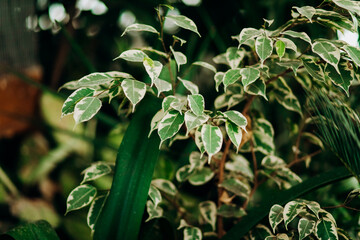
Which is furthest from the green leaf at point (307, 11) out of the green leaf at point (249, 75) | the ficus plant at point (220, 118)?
the green leaf at point (249, 75)

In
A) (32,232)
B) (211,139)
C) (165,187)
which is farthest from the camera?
(165,187)

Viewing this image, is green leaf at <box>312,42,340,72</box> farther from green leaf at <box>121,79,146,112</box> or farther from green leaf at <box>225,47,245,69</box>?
green leaf at <box>121,79,146,112</box>

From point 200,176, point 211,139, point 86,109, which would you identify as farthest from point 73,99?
point 200,176

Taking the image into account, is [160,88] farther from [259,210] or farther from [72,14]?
[72,14]

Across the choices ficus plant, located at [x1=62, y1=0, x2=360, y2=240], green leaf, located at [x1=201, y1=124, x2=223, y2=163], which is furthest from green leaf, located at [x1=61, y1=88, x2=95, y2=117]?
green leaf, located at [x1=201, y1=124, x2=223, y2=163]

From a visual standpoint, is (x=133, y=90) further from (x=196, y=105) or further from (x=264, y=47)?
(x=264, y=47)

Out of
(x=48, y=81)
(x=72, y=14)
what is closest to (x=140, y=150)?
(x=72, y=14)
